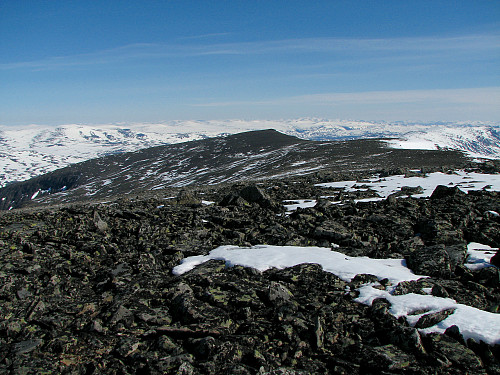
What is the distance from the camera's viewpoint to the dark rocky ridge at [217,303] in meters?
6.23

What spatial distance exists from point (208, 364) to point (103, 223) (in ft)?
33.0

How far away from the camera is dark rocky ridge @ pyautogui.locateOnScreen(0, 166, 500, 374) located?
6.23m

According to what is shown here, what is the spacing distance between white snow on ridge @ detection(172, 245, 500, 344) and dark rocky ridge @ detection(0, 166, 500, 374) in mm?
279

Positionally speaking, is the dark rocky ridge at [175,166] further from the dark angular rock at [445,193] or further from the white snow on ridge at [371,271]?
the white snow on ridge at [371,271]

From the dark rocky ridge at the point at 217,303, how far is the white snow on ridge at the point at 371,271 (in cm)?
28

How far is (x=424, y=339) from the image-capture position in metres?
6.66

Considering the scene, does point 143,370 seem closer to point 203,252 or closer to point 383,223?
point 203,252

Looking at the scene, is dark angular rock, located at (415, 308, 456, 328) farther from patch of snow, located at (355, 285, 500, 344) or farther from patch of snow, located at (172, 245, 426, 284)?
patch of snow, located at (172, 245, 426, 284)

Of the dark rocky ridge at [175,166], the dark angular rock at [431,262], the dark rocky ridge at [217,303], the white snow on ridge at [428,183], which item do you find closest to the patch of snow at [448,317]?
the dark rocky ridge at [217,303]

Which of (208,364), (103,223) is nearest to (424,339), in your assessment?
(208,364)

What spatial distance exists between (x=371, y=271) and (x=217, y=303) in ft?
15.9

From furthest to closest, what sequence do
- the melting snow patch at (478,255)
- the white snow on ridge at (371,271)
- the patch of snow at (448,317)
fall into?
the melting snow patch at (478,255)
the white snow on ridge at (371,271)
the patch of snow at (448,317)

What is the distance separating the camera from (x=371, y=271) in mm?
9766

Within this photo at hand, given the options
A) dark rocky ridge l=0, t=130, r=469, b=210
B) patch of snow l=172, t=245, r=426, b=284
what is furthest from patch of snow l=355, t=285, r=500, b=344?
dark rocky ridge l=0, t=130, r=469, b=210
